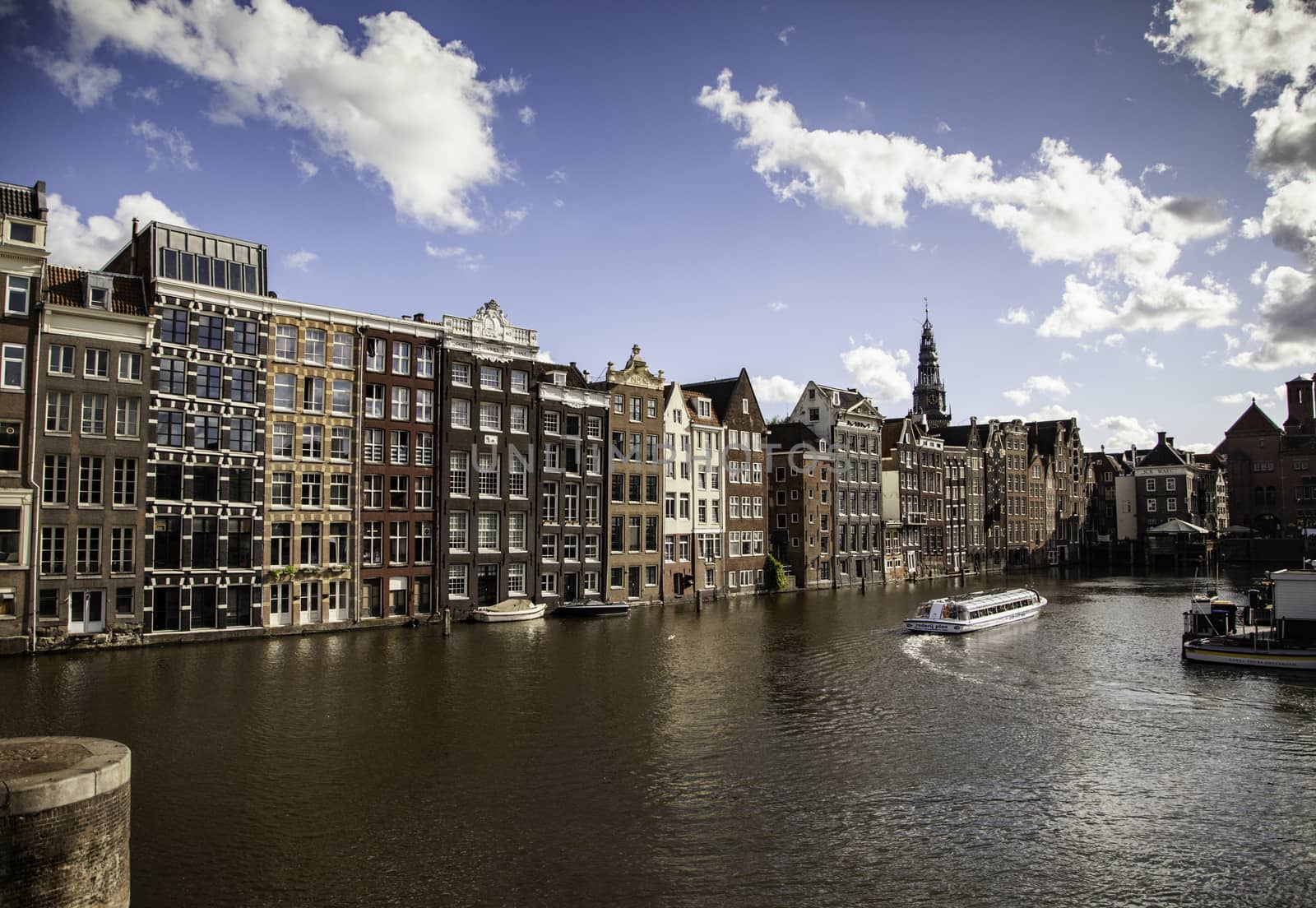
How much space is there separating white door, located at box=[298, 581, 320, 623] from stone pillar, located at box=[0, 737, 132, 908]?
43.9 meters

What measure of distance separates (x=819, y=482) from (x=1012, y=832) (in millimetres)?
80628

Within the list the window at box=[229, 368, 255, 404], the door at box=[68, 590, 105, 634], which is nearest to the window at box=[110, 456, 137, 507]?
the door at box=[68, 590, 105, 634]

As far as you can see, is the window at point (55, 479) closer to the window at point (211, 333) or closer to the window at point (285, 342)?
the window at point (211, 333)

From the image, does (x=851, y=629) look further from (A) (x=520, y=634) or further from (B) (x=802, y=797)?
(B) (x=802, y=797)

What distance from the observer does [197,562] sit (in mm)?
55938

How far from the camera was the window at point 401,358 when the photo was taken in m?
65.9

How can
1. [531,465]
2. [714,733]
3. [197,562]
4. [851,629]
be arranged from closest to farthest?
[714,733] < [197,562] < [851,629] < [531,465]

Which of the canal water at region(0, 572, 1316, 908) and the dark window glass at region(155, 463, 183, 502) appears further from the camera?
the dark window glass at region(155, 463, 183, 502)

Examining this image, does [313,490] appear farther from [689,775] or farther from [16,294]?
[689,775]

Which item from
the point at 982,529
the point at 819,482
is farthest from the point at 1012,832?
the point at 982,529

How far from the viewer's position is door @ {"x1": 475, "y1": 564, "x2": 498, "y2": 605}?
6950 centimetres

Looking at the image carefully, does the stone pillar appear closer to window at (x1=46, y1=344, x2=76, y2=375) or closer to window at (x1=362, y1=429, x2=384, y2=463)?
window at (x1=46, y1=344, x2=76, y2=375)

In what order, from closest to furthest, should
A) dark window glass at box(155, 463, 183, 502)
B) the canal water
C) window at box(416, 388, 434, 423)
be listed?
the canal water
dark window glass at box(155, 463, 183, 502)
window at box(416, 388, 434, 423)

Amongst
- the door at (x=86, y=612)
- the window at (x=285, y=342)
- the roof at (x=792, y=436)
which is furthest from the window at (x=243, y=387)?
the roof at (x=792, y=436)
